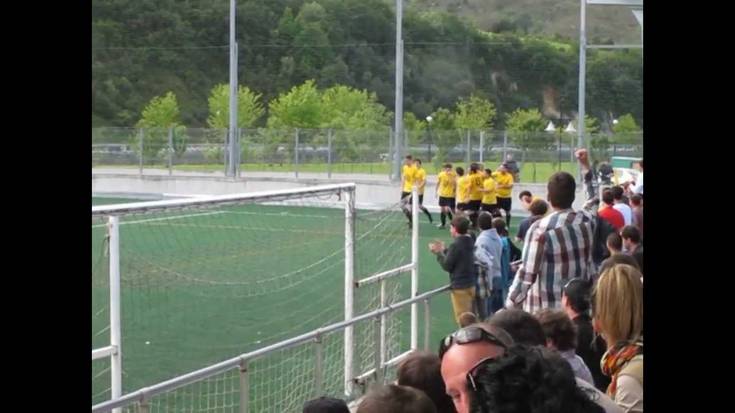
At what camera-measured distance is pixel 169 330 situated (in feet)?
40.8

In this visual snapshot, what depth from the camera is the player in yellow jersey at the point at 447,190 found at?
25.8m

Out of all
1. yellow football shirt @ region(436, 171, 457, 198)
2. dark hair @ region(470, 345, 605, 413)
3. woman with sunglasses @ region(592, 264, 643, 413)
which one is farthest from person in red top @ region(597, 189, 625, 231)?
yellow football shirt @ region(436, 171, 457, 198)

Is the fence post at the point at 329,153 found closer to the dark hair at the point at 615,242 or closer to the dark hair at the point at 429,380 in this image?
the dark hair at the point at 615,242

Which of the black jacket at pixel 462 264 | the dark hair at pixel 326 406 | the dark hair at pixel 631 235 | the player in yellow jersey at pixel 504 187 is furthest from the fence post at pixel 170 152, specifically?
the dark hair at pixel 326 406

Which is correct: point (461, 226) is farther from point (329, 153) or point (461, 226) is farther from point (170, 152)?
point (170, 152)

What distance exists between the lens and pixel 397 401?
2.78m

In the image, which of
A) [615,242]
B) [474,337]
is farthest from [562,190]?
[474,337]

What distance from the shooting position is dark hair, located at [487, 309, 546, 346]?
12.2 ft

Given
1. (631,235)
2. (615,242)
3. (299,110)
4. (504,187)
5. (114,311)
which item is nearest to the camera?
(114,311)

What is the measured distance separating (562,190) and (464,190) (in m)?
17.5

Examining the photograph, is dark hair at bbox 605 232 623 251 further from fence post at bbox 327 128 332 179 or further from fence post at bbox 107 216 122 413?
fence post at bbox 327 128 332 179
